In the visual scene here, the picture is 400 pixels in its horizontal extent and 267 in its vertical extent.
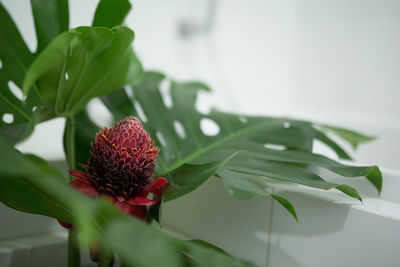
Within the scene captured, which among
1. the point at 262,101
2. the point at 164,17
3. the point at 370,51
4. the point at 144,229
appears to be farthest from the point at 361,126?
the point at 144,229

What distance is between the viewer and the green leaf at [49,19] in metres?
0.55

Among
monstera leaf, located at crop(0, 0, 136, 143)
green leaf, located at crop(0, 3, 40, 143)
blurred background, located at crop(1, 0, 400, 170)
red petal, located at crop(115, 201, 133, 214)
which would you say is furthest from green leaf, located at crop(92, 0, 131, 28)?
blurred background, located at crop(1, 0, 400, 170)

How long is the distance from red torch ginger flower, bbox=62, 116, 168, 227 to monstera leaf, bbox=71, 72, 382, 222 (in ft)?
0.13

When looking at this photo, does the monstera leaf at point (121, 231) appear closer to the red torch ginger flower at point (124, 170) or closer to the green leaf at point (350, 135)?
the red torch ginger flower at point (124, 170)

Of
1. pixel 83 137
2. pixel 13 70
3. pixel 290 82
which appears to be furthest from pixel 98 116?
pixel 290 82

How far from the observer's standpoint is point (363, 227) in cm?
47

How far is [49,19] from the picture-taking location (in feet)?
1.83

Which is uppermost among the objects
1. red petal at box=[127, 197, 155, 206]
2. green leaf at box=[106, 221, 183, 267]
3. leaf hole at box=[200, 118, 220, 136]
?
green leaf at box=[106, 221, 183, 267]

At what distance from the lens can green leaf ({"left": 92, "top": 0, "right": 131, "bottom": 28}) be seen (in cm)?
48

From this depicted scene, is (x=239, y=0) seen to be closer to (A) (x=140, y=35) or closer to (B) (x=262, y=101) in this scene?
(B) (x=262, y=101)

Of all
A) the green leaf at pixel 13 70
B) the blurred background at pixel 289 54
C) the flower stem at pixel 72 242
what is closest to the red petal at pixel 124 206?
the flower stem at pixel 72 242

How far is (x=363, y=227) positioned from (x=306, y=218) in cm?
8

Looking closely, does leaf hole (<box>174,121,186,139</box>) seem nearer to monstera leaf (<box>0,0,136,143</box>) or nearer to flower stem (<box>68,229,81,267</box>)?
monstera leaf (<box>0,0,136,143</box>)

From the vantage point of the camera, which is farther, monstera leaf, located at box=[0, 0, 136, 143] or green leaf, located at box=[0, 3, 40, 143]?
green leaf, located at box=[0, 3, 40, 143]
